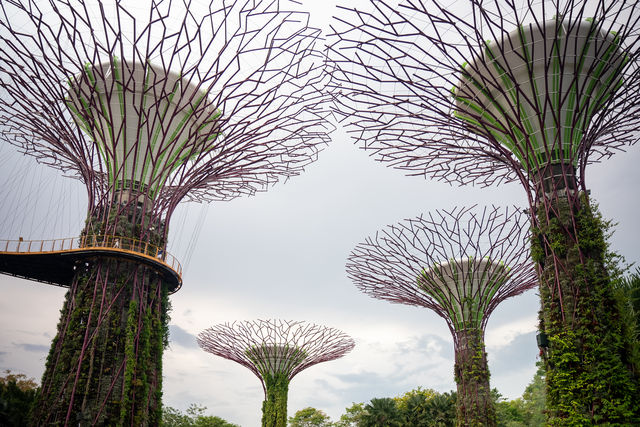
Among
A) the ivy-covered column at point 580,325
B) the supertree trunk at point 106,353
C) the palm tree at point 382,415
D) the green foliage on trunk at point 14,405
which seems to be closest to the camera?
the ivy-covered column at point 580,325

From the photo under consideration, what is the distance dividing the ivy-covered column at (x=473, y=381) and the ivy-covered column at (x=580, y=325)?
32.7 ft

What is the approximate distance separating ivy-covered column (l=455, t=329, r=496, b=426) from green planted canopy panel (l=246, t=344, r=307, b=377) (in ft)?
41.5

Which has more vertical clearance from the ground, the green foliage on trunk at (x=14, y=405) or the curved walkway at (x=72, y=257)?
the curved walkway at (x=72, y=257)

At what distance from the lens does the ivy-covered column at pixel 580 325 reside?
1037 centimetres

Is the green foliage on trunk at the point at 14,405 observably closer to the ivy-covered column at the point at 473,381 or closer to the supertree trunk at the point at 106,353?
the supertree trunk at the point at 106,353

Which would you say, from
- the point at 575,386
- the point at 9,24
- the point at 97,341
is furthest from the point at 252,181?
the point at 575,386

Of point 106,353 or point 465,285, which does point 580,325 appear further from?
point 106,353

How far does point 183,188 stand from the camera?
19.2 m

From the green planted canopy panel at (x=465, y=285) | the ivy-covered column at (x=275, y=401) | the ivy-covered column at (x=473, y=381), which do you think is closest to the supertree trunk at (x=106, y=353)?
the ivy-covered column at (x=473, y=381)

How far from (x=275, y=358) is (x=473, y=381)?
1470 centimetres

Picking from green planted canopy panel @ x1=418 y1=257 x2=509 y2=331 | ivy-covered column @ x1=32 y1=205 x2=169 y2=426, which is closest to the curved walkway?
ivy-covered column @ x1=32 y1=205 x2=169 y2=426

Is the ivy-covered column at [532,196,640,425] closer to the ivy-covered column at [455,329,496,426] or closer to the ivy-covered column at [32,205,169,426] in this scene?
the ivy-covered column at [455,329,496,426]

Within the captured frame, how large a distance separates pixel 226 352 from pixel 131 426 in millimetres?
16204

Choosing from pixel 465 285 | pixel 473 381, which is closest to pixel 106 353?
pixel 473 381
